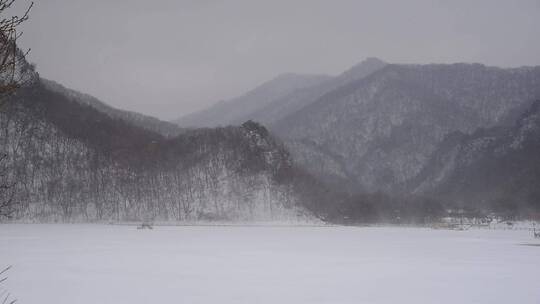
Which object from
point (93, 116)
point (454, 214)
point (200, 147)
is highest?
point (93, 116)

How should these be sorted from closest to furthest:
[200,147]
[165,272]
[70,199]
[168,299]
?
[168,299] < [165,272] < [70,199] < [200,147]

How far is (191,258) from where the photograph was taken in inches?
1532

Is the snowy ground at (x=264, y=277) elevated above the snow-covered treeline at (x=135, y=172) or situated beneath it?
situated beneath

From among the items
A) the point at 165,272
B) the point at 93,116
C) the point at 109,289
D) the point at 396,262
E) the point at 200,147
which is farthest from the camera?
the point at 93,116

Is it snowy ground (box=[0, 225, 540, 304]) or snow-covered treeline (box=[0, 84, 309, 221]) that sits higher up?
snow-covered treeline (box=[0, 84, 309, 221])

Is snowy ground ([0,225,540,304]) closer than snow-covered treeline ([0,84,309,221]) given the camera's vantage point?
Result: Yes

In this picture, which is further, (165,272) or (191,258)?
(191,258)

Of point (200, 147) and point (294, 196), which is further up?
point (200, 147)

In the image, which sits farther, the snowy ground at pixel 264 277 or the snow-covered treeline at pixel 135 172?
the snow-covered treeline at pixel 135 172

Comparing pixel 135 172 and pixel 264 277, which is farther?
pixel 135 172

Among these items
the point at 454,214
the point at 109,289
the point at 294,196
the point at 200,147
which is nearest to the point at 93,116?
the point at 200,147

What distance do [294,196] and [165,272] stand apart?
113 metres

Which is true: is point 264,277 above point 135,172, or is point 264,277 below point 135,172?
below

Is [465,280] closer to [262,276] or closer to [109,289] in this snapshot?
[262,276]
